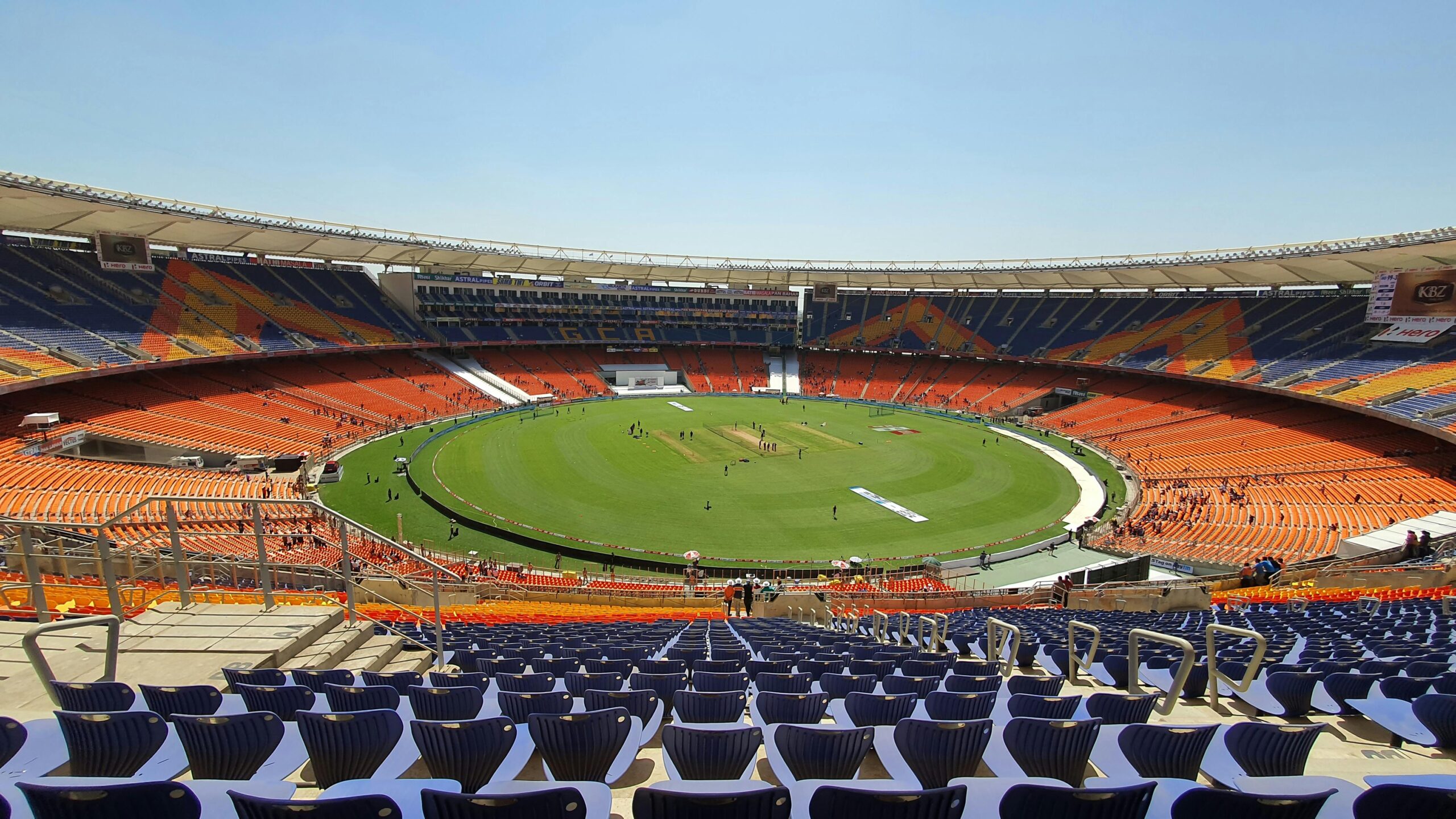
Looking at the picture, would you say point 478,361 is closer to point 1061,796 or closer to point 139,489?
point 139,489

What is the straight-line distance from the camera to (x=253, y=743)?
167 inches

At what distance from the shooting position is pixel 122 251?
42781 mm

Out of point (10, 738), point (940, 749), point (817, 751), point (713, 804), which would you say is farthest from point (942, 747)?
point (10, 738)

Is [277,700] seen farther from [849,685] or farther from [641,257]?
[641,257]

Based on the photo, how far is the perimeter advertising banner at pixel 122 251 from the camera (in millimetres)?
41844

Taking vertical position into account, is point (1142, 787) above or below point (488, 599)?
above

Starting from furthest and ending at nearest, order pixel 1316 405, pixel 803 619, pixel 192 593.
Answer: pixel 1316 405
pixel 803 619
pixel 192 593

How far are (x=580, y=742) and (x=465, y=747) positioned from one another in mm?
737

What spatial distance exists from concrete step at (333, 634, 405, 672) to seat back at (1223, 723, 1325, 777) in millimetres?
8346

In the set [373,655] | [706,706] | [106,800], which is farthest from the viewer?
[373,655]

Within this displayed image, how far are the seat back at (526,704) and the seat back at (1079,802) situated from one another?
145 inches

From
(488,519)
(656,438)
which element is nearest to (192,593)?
(488,519)

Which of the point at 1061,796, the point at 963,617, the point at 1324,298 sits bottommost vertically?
the point at 963,617

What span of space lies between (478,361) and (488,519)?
1601 inches
